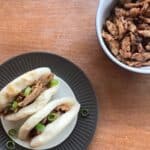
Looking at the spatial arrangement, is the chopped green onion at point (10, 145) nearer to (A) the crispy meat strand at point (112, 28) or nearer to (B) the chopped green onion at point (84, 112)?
(B) the chopped green onion at point (84, 112)

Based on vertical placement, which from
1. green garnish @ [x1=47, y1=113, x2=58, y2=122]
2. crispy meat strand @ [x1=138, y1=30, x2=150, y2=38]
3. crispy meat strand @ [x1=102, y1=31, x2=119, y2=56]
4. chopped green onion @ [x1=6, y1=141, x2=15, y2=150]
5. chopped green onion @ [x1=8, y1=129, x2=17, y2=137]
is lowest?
chopped green onion @ [x1=6, y1=141, x2=15, y2=150]

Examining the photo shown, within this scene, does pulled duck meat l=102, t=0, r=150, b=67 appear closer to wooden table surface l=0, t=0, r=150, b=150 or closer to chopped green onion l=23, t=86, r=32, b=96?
wooden table surface l=0, t=0, r=150, b=150

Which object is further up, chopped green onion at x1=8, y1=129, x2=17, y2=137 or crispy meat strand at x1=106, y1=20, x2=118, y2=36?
crispy meat strand at x1=106, y1=20, x2=118, y2=36

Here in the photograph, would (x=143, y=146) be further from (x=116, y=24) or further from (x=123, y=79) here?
(x=116, y=24)

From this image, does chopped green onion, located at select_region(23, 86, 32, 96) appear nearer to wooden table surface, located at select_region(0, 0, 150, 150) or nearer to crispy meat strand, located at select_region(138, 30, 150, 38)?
wooden table surface, located at select_region(0, 0, 150, 150)

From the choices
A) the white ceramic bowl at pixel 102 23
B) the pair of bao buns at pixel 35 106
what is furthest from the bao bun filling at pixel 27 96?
the white ceramic bowl at pixel 102 23

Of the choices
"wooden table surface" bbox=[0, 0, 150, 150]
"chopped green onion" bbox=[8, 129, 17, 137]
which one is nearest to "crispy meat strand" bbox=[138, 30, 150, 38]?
"wooden table surface" bbox=[0, 0, 150, 150]

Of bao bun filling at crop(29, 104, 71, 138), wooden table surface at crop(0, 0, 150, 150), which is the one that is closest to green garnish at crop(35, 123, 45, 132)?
bao bun filling at crop(29, 104, 71, 138)
